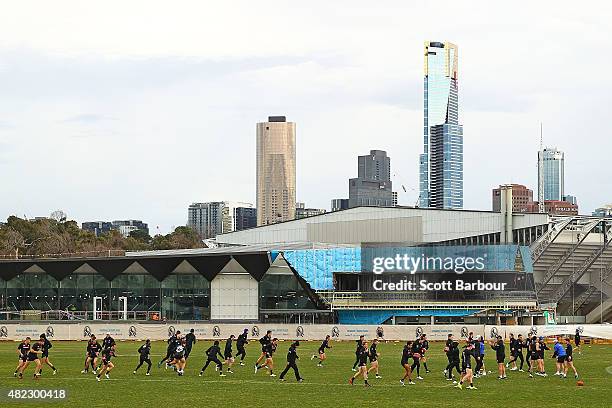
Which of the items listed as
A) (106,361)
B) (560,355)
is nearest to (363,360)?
(560,355)

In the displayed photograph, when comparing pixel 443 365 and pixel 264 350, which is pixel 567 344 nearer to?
pixel 443 365

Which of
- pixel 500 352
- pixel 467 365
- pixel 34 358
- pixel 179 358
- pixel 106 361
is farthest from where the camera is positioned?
pixel 179 358

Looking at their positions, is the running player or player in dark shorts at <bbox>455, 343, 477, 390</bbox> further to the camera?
the running player

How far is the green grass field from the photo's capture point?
34.5 metres

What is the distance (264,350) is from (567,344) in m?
13.1

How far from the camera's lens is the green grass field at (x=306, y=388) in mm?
34469

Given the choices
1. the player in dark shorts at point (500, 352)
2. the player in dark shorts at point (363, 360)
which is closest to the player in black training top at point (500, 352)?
the player in dark shorts at point (500, 352)

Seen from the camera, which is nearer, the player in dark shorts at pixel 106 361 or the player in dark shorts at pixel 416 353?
the player in dark shorts at pixel 416 353

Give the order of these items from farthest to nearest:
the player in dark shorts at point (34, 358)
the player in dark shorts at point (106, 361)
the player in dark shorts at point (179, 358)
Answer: the player in dark shorts at point (179, 358), the player in dark shorts at point (106, 361), the player in dark shorts at point (34, 358)

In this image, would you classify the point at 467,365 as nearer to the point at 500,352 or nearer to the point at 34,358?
the point at 500,352

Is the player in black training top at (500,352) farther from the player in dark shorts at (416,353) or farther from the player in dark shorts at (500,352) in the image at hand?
the player in dark shorts at (416,353)

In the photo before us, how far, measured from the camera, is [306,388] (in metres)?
39.5

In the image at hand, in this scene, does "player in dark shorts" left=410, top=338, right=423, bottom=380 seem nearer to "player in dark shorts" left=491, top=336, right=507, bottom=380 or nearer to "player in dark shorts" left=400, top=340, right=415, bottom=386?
"player in dark shorts" left=400, top=340, right=415, bottom=386

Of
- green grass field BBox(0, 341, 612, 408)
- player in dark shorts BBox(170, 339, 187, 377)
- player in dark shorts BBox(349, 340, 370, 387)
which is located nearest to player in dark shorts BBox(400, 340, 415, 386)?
green grass field BBox(0, 341, 612, 408)
